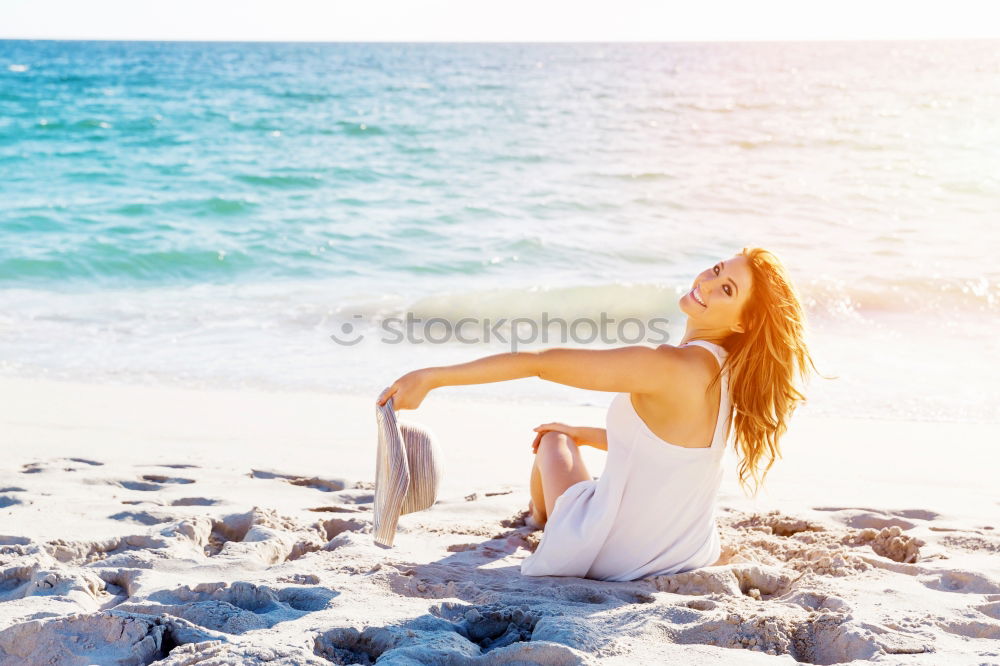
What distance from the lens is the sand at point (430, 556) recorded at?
2422mm

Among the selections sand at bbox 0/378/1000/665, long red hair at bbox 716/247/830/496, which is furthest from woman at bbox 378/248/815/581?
sand at bbox 0/378/1000/665

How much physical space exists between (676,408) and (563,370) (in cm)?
43

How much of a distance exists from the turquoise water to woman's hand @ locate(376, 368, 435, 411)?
3.27 meters

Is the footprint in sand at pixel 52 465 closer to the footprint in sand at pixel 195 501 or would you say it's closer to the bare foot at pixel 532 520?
the footprint in sand at pixel 195 501

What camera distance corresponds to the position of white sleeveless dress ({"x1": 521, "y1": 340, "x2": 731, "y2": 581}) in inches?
113

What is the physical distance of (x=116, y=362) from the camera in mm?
6598

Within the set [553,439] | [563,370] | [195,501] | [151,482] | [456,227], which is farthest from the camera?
[456,227]

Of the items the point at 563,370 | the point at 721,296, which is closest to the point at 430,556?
the point at 563,370

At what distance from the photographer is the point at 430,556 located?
3297mm

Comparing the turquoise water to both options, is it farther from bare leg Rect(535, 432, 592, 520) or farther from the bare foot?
bare leg Rect(535, 432, 592, 520)

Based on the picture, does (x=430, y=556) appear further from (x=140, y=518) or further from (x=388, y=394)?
(x=140, y=518)

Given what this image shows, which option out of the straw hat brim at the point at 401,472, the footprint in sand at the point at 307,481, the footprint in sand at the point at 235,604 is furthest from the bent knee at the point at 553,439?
the footprint in sand at the point at 307,481

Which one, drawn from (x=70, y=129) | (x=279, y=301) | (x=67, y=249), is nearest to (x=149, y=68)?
(x=70, y=129)

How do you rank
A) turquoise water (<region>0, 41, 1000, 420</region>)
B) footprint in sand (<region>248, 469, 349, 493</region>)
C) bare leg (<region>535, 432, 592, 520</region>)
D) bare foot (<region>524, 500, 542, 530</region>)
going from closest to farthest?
bare leg (<region>535, 432, 592, 520</region>) → bare foot (<region>524, 500, 542, 530</region>) → footprint in sand (<region>248, 469, 349, 493</region>) → turquoise water (<region>0, 41, 1000, 420</region>)
